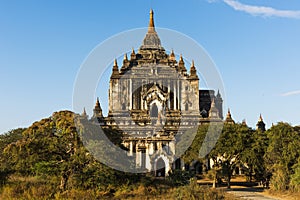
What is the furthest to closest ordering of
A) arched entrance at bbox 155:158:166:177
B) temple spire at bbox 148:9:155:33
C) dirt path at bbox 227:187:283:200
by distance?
1. temple spire at bbox 148:9:155:33
2. arched entrance at bbox 155:158:166:177
3. dirt path at bbox 227:187:283:200

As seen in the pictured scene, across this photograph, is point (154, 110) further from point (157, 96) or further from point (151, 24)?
point (151, 24)

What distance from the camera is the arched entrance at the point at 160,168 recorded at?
128 ft

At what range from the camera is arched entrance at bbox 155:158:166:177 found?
3912 cm

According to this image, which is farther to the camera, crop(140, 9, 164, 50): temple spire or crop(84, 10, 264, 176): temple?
crop(140, 9, 164, 50): temple spire

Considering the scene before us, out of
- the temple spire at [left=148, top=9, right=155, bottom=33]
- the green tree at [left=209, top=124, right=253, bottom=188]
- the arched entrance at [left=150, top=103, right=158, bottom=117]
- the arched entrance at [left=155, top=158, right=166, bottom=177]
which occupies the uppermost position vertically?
the temple spire at [left=148, top=9, right=155, bottom=33]

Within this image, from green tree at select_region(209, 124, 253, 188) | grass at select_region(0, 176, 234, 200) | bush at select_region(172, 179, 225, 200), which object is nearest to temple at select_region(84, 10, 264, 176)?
green tree at select_region(209, 124, 253, 188)

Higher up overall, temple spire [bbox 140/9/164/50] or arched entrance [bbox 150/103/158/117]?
temple spire [bbox 140/9/164/50]

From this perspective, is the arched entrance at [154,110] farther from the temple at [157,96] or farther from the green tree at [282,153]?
the green tree at [282,153]

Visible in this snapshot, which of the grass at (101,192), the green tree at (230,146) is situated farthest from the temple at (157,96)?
the grass at (101,192)

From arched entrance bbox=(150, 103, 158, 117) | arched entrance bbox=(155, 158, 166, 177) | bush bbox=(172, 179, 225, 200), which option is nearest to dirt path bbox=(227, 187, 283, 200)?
bush bbox=(172, 179, 225, 200)

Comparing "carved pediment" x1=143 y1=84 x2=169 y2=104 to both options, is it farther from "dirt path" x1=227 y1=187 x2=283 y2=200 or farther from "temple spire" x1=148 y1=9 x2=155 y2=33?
"dirt path" x1=227 y1=187 x2=283 y2=200

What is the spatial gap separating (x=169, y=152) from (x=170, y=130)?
6.15m

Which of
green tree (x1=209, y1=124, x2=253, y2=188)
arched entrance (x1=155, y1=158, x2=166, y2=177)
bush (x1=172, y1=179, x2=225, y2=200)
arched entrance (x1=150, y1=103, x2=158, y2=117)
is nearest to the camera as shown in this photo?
bush (x1=172, y1=179, x2=225, y2=200)

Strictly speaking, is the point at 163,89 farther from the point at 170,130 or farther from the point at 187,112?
the point at 170,130
